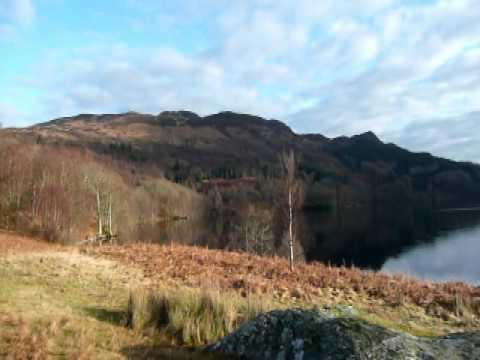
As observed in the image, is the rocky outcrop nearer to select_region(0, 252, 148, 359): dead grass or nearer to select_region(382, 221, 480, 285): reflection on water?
select_region(0, 252, 148, 359): dead grass

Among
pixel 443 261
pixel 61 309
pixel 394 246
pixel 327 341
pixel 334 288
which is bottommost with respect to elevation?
pixel 443 261

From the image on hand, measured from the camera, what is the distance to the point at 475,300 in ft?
49.5

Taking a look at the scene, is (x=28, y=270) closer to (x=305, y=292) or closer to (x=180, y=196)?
(x=305, y=292)

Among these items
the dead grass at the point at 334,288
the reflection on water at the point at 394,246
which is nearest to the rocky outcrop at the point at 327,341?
the dead grass at the point at 334,288

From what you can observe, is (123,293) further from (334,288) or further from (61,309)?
(334,288)

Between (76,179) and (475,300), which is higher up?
(76,179)

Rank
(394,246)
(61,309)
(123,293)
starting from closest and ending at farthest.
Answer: (61,309) → (123,293) → (394,246)

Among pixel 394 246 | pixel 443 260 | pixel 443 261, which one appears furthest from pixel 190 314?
pixel 394 246

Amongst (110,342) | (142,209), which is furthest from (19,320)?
(142,209)

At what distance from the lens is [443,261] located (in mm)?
51594

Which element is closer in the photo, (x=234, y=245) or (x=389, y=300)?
(x=389, y=300)

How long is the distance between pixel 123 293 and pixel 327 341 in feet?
30.3

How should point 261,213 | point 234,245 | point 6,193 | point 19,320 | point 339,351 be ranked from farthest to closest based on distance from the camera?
point 261,213
point 234,245
point 6,193
point 19,320
point 339,351

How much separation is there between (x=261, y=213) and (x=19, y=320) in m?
54.2
